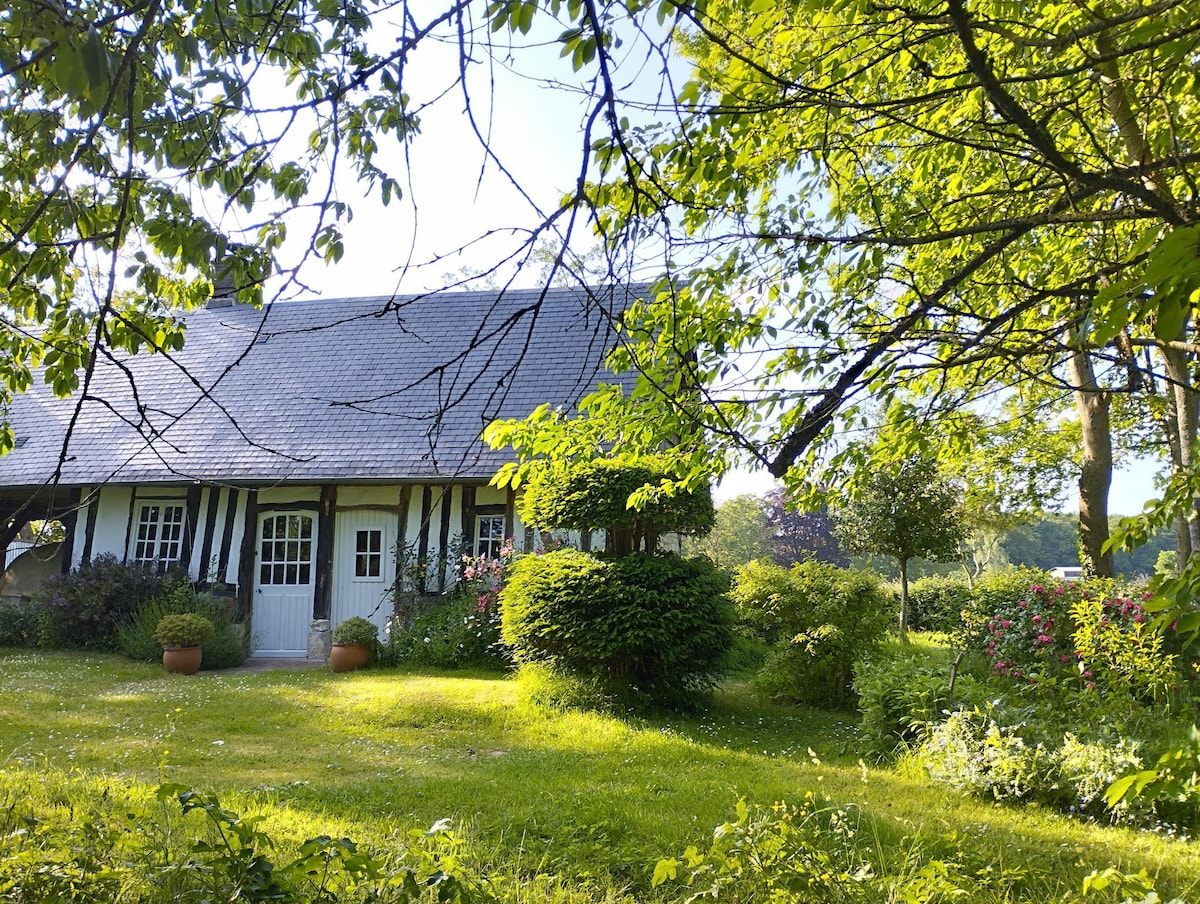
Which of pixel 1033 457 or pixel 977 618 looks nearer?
pixel 977 618

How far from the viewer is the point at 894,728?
20.7 ft

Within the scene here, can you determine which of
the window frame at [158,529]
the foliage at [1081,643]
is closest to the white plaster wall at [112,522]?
the window frame at [158,529]

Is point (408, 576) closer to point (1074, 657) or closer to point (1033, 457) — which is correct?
point (1074, 657)

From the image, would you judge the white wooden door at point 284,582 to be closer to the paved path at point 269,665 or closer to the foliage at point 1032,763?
the paved path at point 269,665

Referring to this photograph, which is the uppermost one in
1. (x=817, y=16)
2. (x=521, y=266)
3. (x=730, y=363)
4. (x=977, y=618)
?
(x=817, y=16)

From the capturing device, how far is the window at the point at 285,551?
1237 cm

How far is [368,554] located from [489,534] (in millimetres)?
2010

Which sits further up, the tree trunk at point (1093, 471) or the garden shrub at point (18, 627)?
the tree trunk at point (1093, 471)

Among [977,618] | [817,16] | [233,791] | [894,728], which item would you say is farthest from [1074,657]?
[233,791]

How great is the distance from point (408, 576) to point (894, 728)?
734cm

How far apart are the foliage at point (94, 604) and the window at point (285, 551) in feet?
4.01

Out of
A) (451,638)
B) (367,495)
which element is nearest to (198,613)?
(367,495)

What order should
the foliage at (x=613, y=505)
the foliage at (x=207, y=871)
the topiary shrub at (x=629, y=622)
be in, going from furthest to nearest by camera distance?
the foliage at (x=613, y=505) → the topiary shrub at (x=629, y=622) → the foliage at (x=207, y=871)

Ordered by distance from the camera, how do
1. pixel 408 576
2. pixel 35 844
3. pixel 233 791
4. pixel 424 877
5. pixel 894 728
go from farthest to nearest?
pixel 408 576 → pixel 894 728 → pixel 233 791 → pixel 35 844 → pixel 424 877
